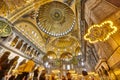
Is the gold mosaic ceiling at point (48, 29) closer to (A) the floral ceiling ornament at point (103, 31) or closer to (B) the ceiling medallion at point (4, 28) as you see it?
(B) the ceiling medallion at point (4, 28)

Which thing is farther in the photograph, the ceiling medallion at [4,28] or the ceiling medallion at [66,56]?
the ceiling medallion at [66,56]

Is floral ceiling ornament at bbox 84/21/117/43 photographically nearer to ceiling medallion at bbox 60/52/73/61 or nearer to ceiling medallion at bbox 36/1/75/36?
ceiling medallion at bbox 36/1/75/36

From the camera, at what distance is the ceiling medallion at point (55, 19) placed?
62.5 feet

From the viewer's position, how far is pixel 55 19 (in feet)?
68.8

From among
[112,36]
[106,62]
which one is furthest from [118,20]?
[106,62]

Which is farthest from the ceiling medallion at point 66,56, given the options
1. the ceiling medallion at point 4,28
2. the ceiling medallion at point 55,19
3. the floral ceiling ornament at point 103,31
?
the floral ceiling ornament at point 103,31

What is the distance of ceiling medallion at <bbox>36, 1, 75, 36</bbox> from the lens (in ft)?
62.5

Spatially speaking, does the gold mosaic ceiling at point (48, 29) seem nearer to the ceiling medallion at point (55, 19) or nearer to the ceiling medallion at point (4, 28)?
the ceiling medallion at point (55, 19)

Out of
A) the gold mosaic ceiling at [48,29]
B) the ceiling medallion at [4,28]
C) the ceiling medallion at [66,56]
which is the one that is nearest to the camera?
the ceiling medallion at [4,28]

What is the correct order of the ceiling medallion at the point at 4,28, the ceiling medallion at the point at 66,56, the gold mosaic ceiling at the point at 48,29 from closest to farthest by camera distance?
the ceiling medallion at the point at 4,28 → the gold mosaic ceiling at the point at 48,29 → the ceiling medallion at the point at 66,56

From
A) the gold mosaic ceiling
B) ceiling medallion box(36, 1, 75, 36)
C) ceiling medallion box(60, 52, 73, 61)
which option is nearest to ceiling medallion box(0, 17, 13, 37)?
the gold mosaic ceiling

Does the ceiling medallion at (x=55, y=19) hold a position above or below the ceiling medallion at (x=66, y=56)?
above

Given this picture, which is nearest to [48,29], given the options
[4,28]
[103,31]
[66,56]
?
[66,56]

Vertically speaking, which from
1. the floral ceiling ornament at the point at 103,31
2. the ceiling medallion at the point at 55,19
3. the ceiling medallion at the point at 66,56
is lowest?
the floral ceiling ornament at the point at 103,31
